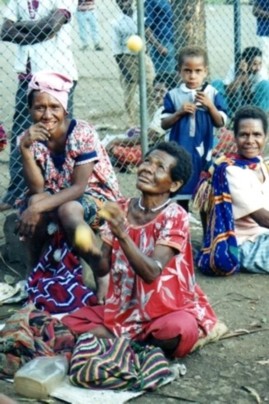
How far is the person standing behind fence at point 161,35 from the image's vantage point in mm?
8406

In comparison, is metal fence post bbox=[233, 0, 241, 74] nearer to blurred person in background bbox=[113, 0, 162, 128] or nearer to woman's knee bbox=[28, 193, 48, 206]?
blurred person in background bbox=[113, 0, 162, 128]

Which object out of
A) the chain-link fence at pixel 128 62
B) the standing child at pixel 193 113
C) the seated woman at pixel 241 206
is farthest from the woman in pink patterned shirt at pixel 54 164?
the chain-link fence at pixel 128 62

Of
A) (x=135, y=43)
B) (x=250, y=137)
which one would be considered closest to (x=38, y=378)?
(x=250, y=137)

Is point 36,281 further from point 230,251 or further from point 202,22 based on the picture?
point 202,22

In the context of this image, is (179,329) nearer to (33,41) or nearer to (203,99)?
(203,99)

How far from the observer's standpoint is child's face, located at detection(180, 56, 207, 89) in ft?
20.5

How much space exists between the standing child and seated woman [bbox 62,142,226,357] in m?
1.83

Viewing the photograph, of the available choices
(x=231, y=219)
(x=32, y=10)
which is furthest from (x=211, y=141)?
(x=32, y=10)

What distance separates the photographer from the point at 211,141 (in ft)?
21.2

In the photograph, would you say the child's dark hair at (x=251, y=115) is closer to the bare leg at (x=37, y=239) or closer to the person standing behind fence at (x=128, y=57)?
the bare leg at (x=37, y=239)

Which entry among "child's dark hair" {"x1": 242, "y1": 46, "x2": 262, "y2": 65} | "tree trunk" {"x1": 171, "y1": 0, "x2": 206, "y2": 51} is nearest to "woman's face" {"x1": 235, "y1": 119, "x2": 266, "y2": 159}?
"child's dark hair" {"x1": 242, "y1": 46, "x2": 262, "y2": 65}

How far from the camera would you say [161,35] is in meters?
8.47

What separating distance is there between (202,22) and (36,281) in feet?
15.4

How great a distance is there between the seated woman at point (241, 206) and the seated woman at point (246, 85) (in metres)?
2.86
